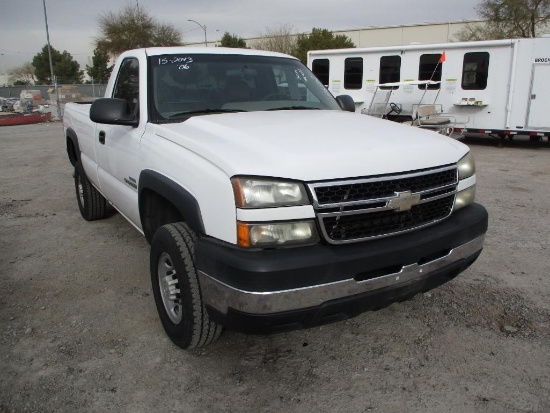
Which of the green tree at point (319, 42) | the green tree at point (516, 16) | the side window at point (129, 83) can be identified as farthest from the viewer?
the green tree at point (319, 42)

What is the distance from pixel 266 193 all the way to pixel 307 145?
41cm

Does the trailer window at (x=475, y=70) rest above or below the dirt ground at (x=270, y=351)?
above

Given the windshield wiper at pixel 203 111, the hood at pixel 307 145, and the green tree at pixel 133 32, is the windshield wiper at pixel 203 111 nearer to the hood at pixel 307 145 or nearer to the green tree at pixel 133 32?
the hood at pixel 307 145

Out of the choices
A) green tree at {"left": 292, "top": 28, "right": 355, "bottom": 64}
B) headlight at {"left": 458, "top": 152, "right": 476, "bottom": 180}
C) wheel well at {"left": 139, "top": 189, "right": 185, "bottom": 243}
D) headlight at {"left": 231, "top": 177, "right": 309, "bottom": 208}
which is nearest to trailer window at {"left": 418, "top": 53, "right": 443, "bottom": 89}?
headlight at {"left": 458, "top": 152, "right": 476, "bottom": 180}

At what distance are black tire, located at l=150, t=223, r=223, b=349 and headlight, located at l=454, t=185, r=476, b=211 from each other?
1.63 m

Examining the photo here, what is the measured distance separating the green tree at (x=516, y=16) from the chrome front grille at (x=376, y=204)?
3413cm

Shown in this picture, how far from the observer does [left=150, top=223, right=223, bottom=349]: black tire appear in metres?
2.64

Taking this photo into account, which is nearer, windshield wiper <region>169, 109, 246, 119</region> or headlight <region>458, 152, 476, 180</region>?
headlight <region>458, 152, 476, 180</region>

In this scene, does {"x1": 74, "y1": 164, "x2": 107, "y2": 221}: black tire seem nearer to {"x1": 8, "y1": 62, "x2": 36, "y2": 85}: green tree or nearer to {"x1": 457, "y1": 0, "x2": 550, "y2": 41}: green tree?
{"x1": 457, "y1": 0, "x2": 550, "y2": 41}: green tree

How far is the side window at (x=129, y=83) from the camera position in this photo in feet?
12.2

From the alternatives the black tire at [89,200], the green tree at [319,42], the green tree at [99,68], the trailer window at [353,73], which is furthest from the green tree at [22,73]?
Answer: the black tire at [89,200]

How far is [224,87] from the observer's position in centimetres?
368

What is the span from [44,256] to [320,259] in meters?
3.48

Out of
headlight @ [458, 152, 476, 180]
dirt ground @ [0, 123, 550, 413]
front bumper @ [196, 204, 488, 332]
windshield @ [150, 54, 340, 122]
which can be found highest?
windshield @ [150, 54, 340, 122]
